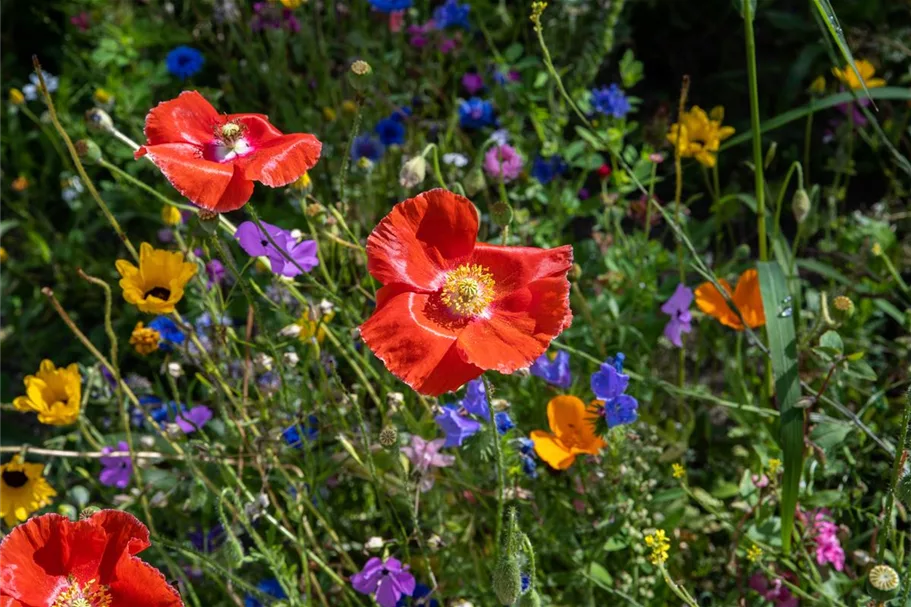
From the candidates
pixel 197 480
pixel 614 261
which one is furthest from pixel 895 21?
pixel 197 480

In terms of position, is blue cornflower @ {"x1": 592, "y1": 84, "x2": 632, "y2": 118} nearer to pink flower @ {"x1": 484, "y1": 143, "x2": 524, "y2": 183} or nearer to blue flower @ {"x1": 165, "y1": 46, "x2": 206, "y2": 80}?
pink flower @ {"x1": 484, "y1": 143, "x2": 524, "y2": 183}

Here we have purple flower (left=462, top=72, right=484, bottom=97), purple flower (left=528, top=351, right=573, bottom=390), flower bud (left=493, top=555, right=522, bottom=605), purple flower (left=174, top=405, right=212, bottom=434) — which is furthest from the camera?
purple flower (left=462, top=72, right=484, bottom=97)

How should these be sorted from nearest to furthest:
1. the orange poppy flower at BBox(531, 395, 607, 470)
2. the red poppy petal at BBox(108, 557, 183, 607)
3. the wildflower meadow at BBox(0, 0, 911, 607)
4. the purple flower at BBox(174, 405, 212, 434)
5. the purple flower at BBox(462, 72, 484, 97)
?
the red poppy petal at BBox(108, 557, 183, 607), the wildflower meadow at BBox(0, 0, 911, 607), the orange poppy flower at BBox(531, 395, 607, 470), the purple flower at BBox(174, 405, 212, 434), the purple flower at BBox(462, 72, 484, 97)

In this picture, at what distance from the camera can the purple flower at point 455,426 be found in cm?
152

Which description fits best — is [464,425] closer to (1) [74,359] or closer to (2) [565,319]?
(2) [565,319]

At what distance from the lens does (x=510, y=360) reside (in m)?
1.17

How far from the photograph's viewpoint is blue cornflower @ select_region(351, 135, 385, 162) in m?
2.44

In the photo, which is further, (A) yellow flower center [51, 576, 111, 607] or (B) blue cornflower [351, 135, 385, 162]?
(B) blue cornflower [351, 135, 385, 162]

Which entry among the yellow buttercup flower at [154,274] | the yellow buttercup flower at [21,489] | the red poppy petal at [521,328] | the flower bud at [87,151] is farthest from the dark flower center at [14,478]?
the red poppy petal at [521,328]

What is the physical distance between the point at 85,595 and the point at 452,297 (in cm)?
58

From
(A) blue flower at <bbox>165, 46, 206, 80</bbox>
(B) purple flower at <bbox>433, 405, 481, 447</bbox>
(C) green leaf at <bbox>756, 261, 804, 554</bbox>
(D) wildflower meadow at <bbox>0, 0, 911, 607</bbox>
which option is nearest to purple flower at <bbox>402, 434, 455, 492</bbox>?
(D) wildflower meadow at <bbox>0, 0, 911, 607</bbox>

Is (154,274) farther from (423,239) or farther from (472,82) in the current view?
(472,82)

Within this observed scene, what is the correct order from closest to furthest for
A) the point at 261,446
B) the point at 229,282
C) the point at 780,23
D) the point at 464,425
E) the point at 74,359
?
the point at 464,425, the point at 261,446, the point at 229,282, the point at 74,359, the point at 780,23

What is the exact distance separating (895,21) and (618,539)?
214 centimetres
